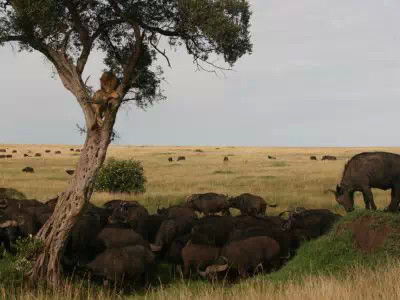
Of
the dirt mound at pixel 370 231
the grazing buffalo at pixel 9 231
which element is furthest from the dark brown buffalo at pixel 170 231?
the dirt mound at pixel 370 231

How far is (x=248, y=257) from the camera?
14.0 metres

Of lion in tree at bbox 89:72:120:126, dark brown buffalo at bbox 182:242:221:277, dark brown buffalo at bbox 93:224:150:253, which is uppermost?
lion in tree at bbox 89:72:120:126

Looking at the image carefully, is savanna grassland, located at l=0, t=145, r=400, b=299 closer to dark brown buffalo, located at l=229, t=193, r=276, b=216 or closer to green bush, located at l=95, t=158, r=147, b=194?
green bush, located at l=95, t=158, r=147, b=194

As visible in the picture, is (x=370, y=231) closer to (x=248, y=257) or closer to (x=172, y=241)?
(x=248, y=257)

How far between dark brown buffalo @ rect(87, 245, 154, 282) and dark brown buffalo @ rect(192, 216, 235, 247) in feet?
7.33

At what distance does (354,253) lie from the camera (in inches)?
527

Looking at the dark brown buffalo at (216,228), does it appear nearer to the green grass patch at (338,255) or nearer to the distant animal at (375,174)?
the green grass patch at (338,255)

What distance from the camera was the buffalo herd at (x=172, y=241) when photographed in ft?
44.8

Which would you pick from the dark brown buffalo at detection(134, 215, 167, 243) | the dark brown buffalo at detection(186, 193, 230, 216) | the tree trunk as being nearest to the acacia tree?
the tree trunk

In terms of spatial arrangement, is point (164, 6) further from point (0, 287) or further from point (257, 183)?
point (257, 183)

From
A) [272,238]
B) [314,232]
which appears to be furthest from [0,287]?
[314,232]

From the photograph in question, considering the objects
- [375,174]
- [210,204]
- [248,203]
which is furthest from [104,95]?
[248,203]

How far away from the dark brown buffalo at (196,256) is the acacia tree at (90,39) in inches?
120

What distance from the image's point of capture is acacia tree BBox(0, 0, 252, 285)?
13453mm
